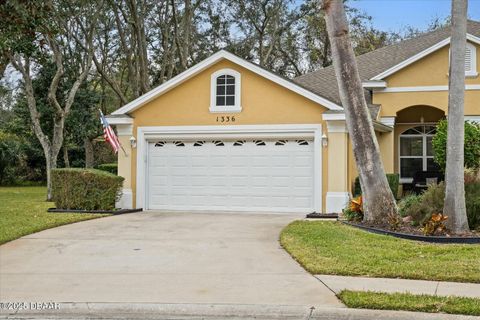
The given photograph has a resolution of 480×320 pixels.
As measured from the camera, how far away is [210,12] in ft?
111

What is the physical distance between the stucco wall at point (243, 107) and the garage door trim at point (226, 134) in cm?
13

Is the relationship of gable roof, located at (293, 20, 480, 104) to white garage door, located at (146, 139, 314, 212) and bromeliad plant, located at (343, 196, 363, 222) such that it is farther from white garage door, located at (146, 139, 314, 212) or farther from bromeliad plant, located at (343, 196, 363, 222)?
bromeliad plant, located at (343, 196, 363, 222)

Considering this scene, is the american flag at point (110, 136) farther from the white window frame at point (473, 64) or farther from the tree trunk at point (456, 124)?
the white window frame at point (473, 64)

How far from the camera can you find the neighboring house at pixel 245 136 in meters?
16.6

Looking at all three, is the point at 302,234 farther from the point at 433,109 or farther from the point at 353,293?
the point at 433,109

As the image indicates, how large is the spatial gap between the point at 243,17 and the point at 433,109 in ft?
55.5

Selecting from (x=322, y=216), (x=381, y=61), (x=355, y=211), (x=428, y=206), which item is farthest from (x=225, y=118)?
(x=381, y=61)

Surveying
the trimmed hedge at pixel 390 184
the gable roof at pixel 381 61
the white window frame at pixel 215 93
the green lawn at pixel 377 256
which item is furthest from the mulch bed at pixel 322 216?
the gable roof at pixel 381 61

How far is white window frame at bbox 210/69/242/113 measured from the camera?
1741cm

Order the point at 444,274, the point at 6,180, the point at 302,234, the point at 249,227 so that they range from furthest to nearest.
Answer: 1. the point at 6,180
2. the point at 249,227
3. the point at 302,234
4. the point at 444,274

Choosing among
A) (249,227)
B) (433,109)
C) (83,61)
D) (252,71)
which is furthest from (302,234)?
(83,61)

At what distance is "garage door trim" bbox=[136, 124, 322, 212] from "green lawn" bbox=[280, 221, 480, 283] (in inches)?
182

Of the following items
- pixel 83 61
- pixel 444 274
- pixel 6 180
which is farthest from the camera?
pixel 6 180

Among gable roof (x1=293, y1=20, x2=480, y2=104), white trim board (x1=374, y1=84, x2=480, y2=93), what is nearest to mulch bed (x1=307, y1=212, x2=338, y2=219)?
gable roof (x1=293, y1=20, x2=480, y2=104)
